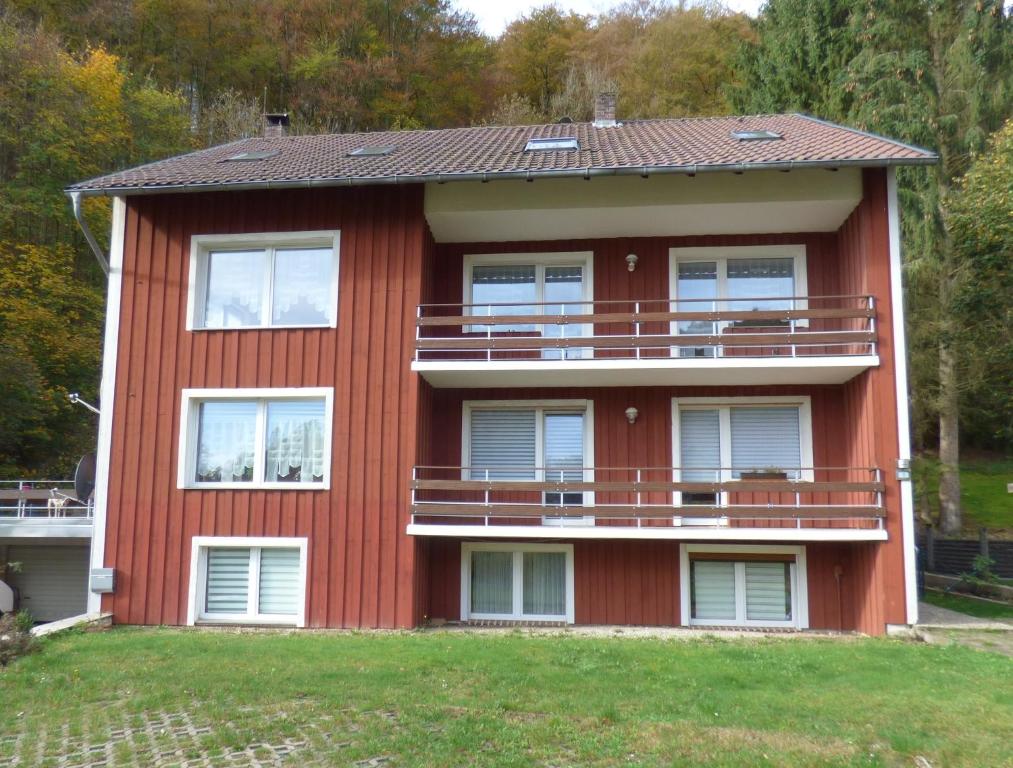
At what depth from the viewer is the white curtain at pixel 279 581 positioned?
1230cm

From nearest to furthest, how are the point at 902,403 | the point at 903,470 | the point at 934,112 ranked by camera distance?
the point at 903,470
the point at 902,403
the point at 934,112

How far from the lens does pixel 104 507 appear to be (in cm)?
1260


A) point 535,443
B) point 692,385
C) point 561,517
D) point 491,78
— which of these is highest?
point 491,78

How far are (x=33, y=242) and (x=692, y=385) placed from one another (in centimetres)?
2434

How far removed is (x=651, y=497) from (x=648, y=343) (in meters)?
2.62

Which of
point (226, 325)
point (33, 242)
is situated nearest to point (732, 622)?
point (226, 325)

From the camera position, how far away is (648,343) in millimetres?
12367

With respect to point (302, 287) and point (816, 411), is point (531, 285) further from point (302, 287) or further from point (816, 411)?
point (816, 411)

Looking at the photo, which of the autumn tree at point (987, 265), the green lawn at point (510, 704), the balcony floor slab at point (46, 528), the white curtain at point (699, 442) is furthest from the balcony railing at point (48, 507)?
the autumn tree at point (987, 265)

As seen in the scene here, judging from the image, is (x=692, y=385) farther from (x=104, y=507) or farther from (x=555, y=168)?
(x=104, y=507)

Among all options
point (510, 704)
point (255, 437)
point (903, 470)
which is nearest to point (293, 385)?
point (255, 437)

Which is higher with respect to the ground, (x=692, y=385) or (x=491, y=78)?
(x=491, y=78)

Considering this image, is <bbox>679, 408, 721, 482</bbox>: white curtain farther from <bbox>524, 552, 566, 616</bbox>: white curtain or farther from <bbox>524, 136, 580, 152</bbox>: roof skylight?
<bbox>524, 136, 580, 152</bbox>: roof skylight

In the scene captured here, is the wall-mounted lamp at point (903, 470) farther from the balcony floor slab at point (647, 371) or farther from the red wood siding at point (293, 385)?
the red wood siding at point (293, 385)
